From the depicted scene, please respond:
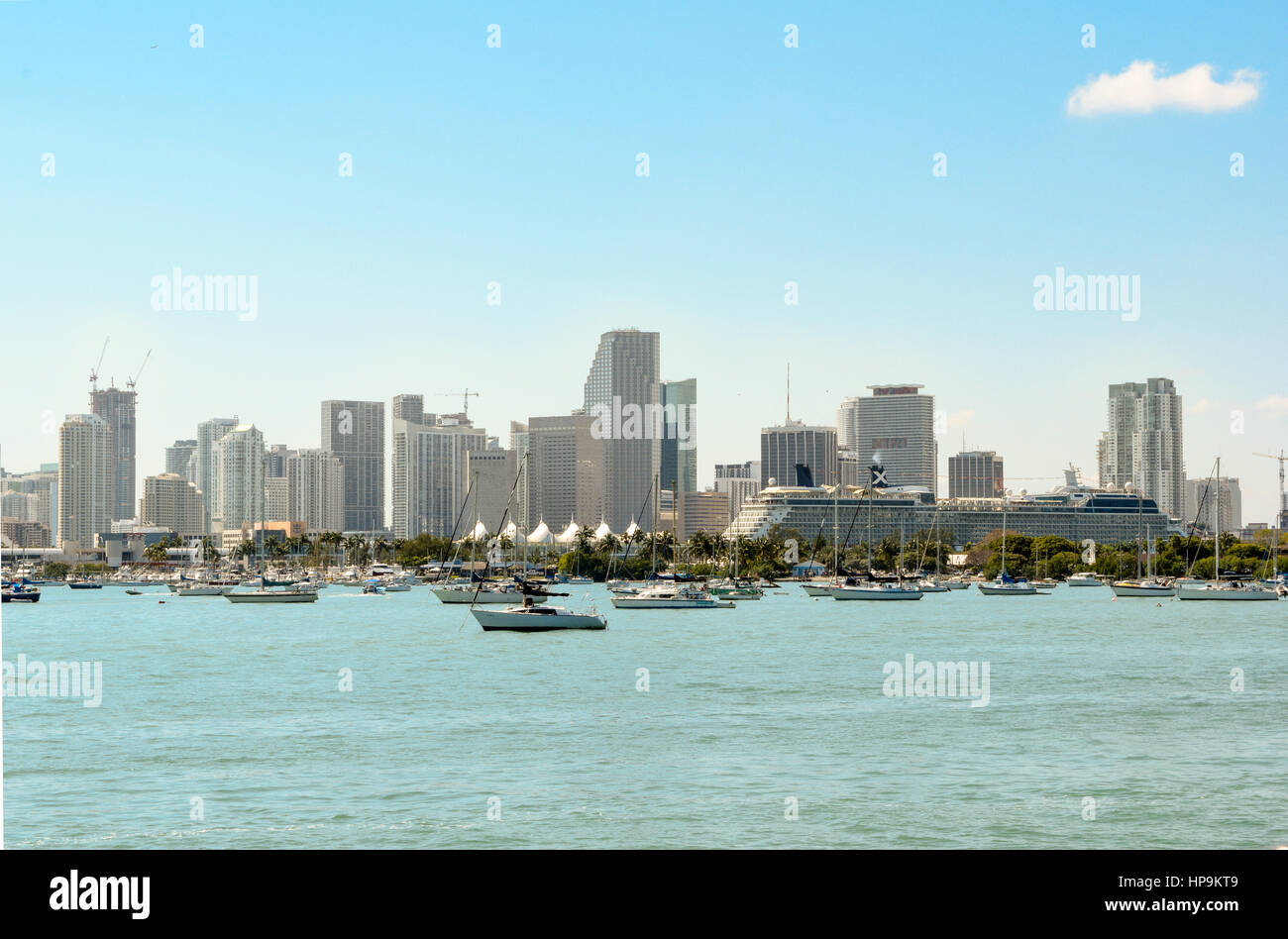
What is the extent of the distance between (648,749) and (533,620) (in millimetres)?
37832

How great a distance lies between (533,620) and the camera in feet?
219

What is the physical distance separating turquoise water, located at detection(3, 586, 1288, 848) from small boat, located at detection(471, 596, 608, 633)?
14.7 feet

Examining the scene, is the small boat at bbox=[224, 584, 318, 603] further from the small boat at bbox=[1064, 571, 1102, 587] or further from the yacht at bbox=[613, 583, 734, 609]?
the small boat at bbox=[1064, 571, 1102, 587]

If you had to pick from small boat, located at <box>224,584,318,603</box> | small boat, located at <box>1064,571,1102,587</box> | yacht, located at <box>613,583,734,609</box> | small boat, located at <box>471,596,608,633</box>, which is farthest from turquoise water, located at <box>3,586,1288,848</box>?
small boat, located at <box>1064,571,1102,587</box>

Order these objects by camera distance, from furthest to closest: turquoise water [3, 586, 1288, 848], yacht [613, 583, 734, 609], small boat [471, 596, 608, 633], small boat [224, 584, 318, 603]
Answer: small boat [224, 584, 318, 603] → yacht [613, 583, 734, 609] → small boat [471, 596, 608, 633] → turquoise water [3, 586, 1288, 848]

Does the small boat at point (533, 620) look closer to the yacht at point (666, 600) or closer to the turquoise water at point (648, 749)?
the turquoise water at point (648, 749)

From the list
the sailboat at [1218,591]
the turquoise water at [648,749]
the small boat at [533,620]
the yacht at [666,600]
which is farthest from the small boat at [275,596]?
the sailboat at [1218,591]

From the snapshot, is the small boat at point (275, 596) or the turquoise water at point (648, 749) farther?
the small boat at point (275, 596)

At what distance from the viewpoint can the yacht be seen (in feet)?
329

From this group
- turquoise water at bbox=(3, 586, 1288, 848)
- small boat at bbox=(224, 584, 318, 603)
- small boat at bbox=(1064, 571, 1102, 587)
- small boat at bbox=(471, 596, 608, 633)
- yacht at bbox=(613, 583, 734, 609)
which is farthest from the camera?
small boat at bbox=(1064, 571, 1102, 587)

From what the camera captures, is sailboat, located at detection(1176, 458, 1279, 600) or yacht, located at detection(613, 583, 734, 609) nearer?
yacht, located at detection(613, 583, 734, 609)

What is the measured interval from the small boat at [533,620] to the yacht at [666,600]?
30.8m

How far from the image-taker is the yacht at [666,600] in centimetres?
10032
